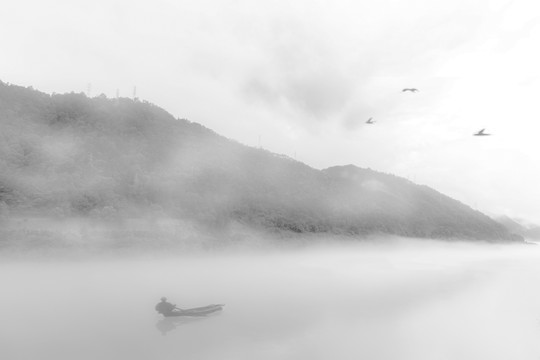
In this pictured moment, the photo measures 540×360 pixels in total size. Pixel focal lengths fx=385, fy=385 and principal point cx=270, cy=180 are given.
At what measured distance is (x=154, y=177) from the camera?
83938 millimetres

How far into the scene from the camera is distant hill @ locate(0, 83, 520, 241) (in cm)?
6756

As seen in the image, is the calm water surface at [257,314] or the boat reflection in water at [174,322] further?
the boat reflection in water at [174,322]

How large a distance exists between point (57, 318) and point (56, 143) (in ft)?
204

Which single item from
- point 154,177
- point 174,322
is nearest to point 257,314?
point 174,322

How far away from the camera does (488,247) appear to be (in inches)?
6014

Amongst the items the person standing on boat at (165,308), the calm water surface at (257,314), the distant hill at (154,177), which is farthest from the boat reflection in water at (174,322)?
the distant hill at (154,177)

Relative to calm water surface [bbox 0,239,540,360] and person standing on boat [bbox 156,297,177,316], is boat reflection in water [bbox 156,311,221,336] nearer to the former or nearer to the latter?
calm water surface [bbox 0,239,540,360]

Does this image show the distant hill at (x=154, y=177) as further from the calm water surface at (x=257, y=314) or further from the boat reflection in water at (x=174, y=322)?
the boat reflection in water at (x=174, y=322)

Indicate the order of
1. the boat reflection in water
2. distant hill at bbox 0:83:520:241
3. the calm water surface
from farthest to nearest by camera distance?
distant hill at bbox 0:83:520:241, the boat reflection in water, the calm water surface

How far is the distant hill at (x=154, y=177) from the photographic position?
6756 centimetres

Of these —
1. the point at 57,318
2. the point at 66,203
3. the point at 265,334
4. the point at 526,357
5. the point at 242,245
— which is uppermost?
the point at 66,203

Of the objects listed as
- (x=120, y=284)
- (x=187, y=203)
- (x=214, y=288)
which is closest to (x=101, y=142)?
(x=187, y=203)

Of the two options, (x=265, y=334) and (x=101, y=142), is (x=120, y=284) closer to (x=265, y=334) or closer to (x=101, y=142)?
(x=265, y=334)

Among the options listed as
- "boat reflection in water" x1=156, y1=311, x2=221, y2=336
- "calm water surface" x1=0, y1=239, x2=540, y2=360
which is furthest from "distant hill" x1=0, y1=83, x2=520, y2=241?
"boat reflection in water" x1=156, y1=311, x2=221, y2=336
